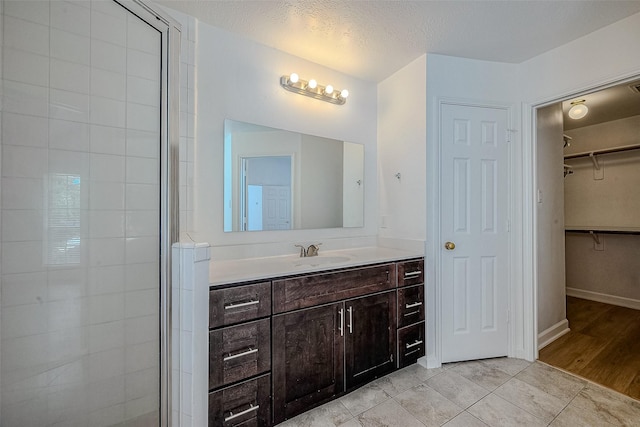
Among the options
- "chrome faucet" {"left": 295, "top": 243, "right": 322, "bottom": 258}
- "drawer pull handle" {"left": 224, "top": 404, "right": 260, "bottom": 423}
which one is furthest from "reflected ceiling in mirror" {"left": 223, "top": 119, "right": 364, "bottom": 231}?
"drawer pull handle" {"left": 224, "top": 404, "right": 260, "bottom": 423}

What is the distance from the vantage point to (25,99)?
1.06 metres

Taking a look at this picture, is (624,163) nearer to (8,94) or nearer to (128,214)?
(128,214)

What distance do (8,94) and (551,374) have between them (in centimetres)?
339

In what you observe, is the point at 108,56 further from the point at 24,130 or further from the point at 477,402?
the point at 477,402

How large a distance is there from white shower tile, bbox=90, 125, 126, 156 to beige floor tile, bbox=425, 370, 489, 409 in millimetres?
2323

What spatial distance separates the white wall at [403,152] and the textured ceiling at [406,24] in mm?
252

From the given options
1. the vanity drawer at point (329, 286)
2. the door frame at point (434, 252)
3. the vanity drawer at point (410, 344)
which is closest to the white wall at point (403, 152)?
the door frame at point (434, 252)

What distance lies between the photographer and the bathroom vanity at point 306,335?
4.26 feet

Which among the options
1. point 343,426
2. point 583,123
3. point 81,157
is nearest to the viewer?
point 81,157

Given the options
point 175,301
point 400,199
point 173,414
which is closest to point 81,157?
point 175,301

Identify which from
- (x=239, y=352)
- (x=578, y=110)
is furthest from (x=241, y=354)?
(x=578, y=110)

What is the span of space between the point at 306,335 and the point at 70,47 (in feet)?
5.77

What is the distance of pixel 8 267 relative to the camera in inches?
41.3

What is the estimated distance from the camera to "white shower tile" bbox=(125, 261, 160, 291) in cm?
129
